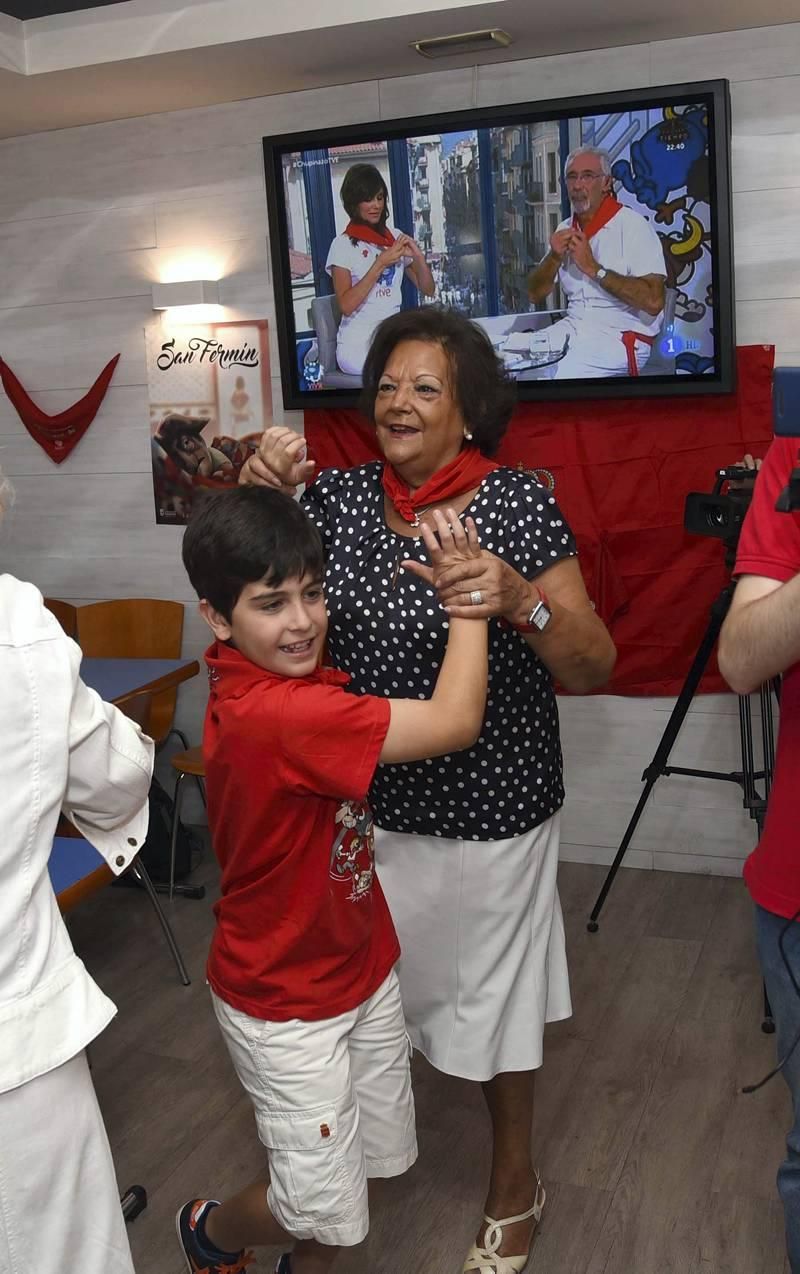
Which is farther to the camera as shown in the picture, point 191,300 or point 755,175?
point 191,300

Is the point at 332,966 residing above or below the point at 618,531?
below

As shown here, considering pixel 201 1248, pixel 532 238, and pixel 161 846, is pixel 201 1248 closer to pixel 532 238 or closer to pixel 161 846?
pixel 161 846

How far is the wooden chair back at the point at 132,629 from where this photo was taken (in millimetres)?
4387

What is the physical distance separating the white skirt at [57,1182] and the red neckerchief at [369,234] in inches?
120

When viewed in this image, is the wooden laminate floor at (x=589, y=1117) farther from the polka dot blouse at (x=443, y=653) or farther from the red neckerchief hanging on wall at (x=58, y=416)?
the red neckerchief hanging on wall at (x=58, y=416)

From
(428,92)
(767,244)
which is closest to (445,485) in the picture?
(767,244)

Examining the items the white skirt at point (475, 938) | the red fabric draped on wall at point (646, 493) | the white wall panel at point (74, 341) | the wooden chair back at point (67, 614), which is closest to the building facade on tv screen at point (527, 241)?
the red fabric draped on wall at point (646, 493)

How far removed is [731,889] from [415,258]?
221 centimetres

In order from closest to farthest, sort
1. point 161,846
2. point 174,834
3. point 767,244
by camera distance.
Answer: point 767,244
point 174,834
point 161,846

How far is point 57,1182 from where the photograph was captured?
138cm

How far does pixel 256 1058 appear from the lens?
1817mm

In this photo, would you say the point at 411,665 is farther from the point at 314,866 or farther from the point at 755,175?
the point at 755,175

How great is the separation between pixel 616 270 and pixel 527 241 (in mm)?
296

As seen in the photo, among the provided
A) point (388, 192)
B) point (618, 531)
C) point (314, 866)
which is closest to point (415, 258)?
point (388, 192)
